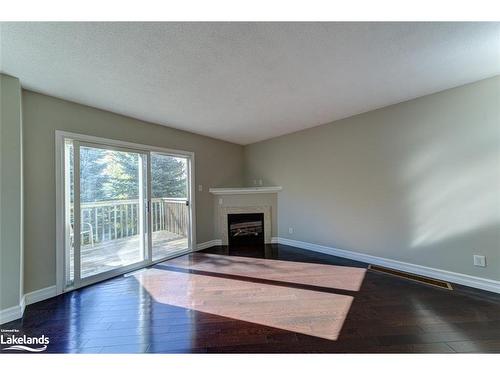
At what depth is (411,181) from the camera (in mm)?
3035

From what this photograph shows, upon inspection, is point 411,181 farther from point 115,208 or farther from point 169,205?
point 115,208

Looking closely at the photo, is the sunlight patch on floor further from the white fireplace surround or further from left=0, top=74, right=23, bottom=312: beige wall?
the white fireplace surround

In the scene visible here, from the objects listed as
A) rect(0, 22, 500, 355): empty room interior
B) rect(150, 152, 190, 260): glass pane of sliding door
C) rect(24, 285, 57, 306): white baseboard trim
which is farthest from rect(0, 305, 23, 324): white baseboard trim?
rect(150, 152, 190, 260): glass pane of sliding door

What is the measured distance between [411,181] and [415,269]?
1227 millimetres

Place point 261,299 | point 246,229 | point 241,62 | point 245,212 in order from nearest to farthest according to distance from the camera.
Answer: point 241,62 → point 261,299 → point 245,212 → point 246,229

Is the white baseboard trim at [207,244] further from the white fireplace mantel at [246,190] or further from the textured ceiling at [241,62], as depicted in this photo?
the textured ceiling at [241,62]

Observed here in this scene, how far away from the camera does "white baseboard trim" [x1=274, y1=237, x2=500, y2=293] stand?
2482mm

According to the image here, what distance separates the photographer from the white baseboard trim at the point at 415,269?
8.14 feet

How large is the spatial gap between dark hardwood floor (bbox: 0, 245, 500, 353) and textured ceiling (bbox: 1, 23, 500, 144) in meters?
2.33

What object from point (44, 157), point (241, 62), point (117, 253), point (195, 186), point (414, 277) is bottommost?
point (414, 277)

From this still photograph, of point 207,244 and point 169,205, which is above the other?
point 169,205

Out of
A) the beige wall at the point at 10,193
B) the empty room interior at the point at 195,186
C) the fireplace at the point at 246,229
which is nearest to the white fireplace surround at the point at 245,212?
the fireplace at the point at 246,229

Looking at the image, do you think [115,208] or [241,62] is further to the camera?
[115,208]

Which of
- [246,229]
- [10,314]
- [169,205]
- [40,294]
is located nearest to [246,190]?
[246,229]
